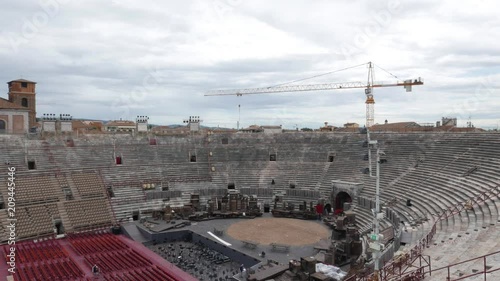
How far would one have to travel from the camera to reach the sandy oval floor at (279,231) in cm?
2717

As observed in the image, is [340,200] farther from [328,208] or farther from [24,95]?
[24,95]

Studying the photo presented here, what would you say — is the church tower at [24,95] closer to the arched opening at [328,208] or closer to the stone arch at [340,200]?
the arched opening at [328,208]

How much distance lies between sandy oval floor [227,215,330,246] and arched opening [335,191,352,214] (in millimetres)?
4010

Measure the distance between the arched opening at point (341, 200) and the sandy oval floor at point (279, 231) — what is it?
4010 millimetres

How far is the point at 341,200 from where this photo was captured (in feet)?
116

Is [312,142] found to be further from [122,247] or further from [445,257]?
[445,257]

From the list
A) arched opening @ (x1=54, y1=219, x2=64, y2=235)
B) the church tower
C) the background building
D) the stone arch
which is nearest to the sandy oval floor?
the stone arch

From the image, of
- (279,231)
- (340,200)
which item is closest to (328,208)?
(340,200)

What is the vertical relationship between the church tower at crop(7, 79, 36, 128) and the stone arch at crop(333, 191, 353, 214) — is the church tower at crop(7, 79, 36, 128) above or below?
above

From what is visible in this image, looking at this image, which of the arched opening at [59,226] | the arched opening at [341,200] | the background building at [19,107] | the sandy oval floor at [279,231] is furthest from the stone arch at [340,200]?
the background building at [19,107]

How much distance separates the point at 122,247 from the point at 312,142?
26.4m

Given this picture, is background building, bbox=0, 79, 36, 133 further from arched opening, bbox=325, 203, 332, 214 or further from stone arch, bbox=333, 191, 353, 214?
stone arch, bbox=333, 191, 353, 214

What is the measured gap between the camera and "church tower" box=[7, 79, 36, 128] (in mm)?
49125

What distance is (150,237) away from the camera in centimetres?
2877
